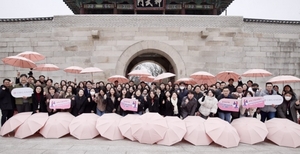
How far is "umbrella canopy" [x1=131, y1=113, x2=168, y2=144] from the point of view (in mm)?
5164

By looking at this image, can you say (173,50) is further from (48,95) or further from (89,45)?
(48,95)

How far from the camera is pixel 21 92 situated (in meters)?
6.15

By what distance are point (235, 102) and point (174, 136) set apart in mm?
2123

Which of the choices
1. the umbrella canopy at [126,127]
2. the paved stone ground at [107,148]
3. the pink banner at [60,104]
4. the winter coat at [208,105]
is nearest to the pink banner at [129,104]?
the umbrella canopy at [126,127]

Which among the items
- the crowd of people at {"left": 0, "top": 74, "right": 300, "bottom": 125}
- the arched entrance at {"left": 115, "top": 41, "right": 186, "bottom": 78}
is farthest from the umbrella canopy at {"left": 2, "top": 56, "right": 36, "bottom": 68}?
the arched entrance at {"left": 115, "top": 41, "right": 186, "bottom": 78}

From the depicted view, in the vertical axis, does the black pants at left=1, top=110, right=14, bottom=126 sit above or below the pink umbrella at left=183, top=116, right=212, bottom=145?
above

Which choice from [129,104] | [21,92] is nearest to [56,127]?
[21,92]

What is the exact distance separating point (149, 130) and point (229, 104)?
2474mm

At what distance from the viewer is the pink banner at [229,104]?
6.07 m

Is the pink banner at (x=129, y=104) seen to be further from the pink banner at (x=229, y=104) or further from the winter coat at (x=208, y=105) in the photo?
the pink banner at (x=229, y=104)

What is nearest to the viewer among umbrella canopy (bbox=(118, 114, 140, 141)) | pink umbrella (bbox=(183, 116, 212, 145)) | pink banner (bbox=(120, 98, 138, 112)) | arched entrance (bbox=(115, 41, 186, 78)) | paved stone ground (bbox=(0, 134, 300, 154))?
paved stone ground (bbox=(0, 134, 300, 154))

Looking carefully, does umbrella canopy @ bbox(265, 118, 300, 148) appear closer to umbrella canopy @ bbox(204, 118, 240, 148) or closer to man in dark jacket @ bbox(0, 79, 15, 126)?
umbrella canopy @ bbox(204, 118, 240, 148)

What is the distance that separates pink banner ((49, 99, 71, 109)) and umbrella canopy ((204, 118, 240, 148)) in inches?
152

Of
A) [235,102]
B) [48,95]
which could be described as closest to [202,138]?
[235,102]
